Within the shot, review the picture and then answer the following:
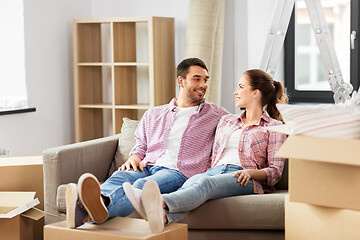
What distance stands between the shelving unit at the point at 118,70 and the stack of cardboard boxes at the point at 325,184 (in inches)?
93.2

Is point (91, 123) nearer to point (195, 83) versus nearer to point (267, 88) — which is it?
point (195, 83)

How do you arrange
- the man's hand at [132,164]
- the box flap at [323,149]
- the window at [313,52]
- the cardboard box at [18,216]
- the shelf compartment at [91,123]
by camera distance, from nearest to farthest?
the box flap at [323,149], the cardboard box at [18,216], the man's hand at [132,164], the window at [313,52], the shelf compartment at [91,123]

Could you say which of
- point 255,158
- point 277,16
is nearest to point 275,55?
point 277,16

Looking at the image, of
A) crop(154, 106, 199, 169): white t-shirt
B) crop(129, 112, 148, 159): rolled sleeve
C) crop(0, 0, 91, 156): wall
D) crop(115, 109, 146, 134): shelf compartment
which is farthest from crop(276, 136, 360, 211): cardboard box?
crop(115, 109, 146, 134): shelf compartment

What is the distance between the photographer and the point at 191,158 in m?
3.03

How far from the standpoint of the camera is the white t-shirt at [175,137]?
3.04 meters

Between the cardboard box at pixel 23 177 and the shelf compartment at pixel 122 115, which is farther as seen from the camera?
the shelf compartment at pixel 122 115

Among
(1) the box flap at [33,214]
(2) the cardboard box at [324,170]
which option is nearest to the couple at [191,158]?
(1) the box flap at [33,214]

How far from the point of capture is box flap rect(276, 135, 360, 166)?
1738 millimetres

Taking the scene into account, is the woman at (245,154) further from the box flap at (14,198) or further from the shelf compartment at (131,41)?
the shelf compartment at (131,41)

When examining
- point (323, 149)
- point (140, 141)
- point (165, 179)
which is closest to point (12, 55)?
point (140, 141)

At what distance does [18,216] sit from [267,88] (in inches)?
53.4

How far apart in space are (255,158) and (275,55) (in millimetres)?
834

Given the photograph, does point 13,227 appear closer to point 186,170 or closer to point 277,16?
point 186,170
